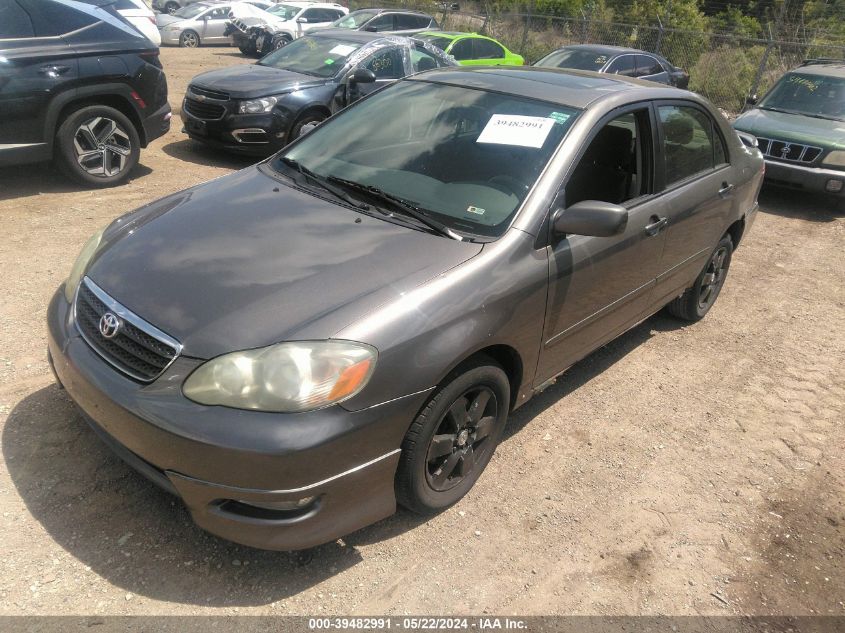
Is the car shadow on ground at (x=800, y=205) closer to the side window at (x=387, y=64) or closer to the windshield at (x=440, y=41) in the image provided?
the side window at (x=387, y=64)

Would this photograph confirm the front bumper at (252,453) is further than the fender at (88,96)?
No

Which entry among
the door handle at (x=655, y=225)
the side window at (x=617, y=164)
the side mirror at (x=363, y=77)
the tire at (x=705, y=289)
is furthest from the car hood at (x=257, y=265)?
the side mirror at (x=363, y=77)

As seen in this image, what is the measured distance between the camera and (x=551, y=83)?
3.73 metres

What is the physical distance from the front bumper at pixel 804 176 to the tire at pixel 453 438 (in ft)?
23.7

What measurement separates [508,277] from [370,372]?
829mm

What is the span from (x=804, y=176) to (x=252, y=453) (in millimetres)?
8511

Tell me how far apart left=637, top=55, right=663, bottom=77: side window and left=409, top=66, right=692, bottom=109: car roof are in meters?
9.23

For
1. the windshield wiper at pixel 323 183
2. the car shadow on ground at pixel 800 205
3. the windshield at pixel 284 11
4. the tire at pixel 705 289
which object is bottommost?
the car shadow on ground at pixel 800 205

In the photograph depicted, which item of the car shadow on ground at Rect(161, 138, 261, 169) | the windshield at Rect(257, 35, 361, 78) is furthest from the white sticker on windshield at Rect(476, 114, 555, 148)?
the windshield at Rect(257, 35, 361, 78)

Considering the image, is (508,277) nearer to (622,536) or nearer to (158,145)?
(622,536)

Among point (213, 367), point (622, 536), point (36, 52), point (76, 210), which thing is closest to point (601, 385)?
point (622, 536)

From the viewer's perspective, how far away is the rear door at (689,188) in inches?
159

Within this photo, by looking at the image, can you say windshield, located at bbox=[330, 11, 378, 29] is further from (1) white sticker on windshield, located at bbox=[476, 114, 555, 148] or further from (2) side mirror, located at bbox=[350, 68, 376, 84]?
(1) white sticker on windshield, located at bbox=[476, 114, 555, 148]

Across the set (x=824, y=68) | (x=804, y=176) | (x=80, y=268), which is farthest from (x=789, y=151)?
(x=80, y=268)
